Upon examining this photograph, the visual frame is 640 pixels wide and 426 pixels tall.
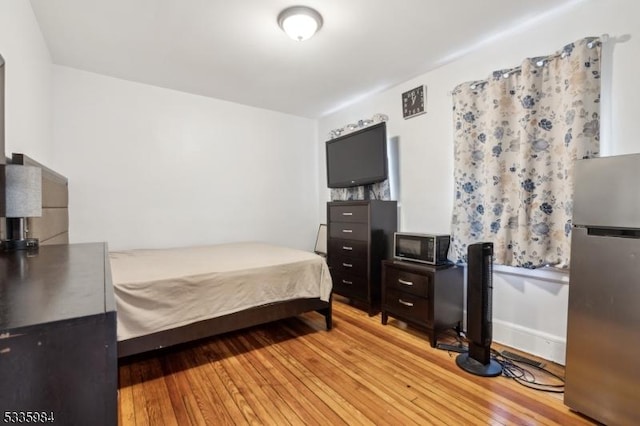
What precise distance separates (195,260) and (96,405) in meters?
2.18

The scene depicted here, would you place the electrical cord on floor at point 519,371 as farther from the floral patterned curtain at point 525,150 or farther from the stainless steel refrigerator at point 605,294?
the floral patterned curtain at point 525,150

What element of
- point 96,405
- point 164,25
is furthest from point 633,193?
point 164,25

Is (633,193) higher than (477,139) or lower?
lower

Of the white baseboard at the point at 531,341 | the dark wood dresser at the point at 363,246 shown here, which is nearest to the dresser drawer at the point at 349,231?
the dark wood dresser at the point at 363,246

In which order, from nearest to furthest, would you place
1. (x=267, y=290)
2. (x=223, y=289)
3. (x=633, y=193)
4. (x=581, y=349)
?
(x=633, y=193), (x=581, y=349), (x=223, y=289), (x=267, y=290)

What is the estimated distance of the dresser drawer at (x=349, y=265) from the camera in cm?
328

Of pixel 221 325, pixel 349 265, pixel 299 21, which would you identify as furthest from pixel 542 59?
pixel 221 325

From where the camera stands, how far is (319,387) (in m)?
1.92

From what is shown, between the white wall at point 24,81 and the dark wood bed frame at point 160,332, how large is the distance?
7.7 inches

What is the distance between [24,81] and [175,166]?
1.65 m

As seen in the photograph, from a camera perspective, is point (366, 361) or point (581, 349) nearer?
point (581, 349)

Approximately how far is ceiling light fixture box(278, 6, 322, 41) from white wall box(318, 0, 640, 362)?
1.49 metres

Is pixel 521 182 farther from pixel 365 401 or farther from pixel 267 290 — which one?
pixel 267 290

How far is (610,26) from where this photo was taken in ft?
6.36
